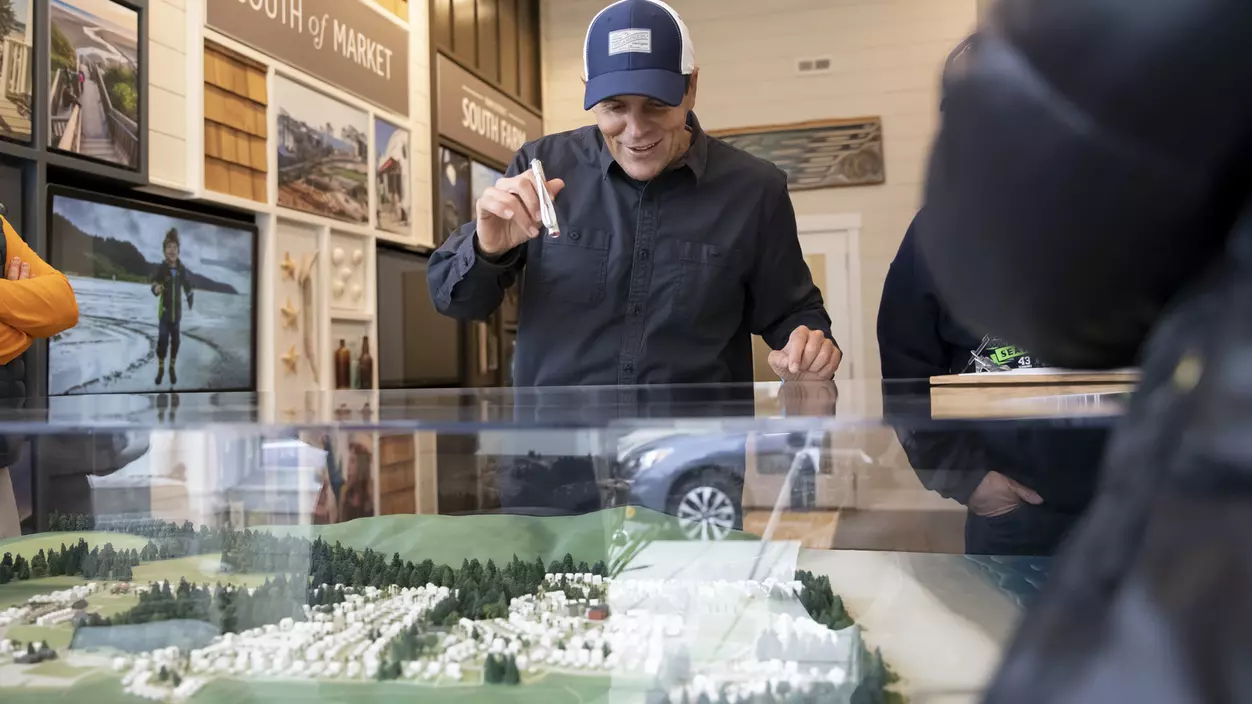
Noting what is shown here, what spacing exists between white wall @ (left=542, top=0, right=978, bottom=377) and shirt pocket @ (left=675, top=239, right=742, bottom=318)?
356 cm

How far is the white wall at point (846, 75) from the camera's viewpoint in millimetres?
5051

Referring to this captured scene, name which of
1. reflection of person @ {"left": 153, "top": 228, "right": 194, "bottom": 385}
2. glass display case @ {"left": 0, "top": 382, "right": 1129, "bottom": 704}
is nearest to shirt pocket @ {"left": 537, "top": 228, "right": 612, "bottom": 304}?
glass display case @ {"left": 0, "top": 382, "right": 1129, "bottom": 704}

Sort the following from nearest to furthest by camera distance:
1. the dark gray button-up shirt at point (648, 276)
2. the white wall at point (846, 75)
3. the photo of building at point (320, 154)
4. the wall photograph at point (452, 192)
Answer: the dark gray button-up shirt at point (648, 276)
the photo of building at point (320, 154)
the wall photograph at point (452, 192)
the white wall at point (846, 75)

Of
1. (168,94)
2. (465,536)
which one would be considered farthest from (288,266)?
(465,536)

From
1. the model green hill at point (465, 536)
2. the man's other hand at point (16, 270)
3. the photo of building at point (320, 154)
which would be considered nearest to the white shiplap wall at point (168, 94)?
the photo of building at point (320, 154)

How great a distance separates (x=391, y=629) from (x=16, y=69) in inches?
87.4

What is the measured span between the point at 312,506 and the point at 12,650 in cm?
23

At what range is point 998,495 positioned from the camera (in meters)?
0.56

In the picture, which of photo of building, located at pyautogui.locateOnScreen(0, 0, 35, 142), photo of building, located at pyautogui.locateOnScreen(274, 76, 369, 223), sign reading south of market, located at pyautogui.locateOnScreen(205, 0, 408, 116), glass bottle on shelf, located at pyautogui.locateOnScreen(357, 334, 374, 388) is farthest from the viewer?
glass bottle on shelf, located at pyautogui.locateOnScreen(357, 334, 374, 388)

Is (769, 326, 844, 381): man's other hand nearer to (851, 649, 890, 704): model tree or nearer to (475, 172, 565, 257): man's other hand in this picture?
(475, 172, 565, 257): man's other hand

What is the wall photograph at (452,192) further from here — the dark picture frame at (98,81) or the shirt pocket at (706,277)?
the shirt pocket at (706,277)

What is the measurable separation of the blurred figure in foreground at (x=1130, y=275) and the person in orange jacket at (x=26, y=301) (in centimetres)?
181

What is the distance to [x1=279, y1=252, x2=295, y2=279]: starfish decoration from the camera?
10.6 feet

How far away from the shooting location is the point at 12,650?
643mm
